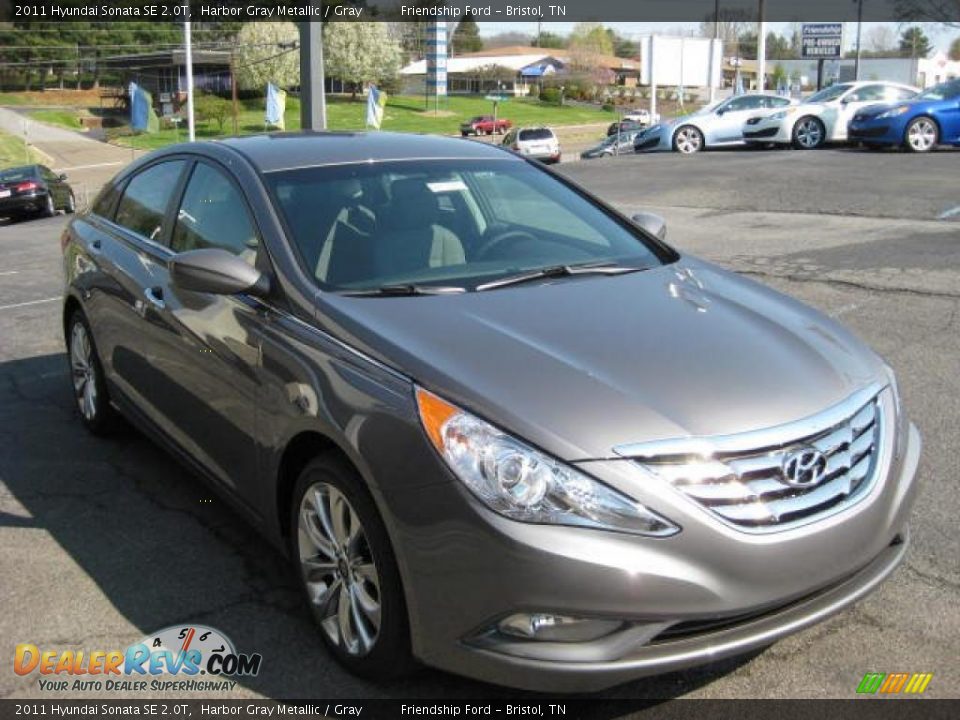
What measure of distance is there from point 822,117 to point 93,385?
19367mm

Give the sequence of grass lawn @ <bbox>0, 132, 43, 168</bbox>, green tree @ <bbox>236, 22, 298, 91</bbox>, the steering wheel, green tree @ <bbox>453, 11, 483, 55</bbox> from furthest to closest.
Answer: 1. green tree @ <bbox>453, 11, 483, 55</bbox>
2. green tree @ <bbox>236, 22, 298, 91</bbox>
3. grass lawn @ <bbox>0, 132, 43, 168</bbox>
4. the steering wheel

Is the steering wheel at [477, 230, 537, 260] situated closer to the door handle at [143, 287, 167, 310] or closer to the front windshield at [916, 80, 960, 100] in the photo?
the door handle at [143, 287, 167, 310]

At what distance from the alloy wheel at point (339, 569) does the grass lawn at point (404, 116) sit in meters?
53.5

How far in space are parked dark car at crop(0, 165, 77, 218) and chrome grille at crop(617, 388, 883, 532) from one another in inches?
863

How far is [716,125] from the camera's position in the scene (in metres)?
23.1

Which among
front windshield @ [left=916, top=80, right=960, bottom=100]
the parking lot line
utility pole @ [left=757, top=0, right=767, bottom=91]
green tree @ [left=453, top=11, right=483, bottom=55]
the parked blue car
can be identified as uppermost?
green tree @ [left=453, top=11, right=483, bottom=55]

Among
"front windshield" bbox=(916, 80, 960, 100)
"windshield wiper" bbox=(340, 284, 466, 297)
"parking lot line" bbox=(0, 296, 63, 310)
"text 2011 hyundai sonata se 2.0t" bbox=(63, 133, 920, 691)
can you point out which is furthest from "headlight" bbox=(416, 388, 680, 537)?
"front windshield" bbox=(916, 80, 960, 100)

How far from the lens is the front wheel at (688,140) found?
23391mm

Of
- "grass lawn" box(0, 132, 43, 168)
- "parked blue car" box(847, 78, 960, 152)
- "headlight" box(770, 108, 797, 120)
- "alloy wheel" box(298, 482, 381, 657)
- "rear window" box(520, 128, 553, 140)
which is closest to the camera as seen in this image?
"alloy wheel" box(298, 482, 381, 657)

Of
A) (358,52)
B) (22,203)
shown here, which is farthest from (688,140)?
(358,52)

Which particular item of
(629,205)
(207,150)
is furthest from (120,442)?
(629,205)

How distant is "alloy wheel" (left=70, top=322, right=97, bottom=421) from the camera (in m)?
5.43

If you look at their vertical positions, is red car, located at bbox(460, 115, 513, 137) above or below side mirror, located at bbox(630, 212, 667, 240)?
above

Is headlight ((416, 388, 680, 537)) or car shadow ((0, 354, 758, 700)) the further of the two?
car shadow ((0, 354, 758, 700))
